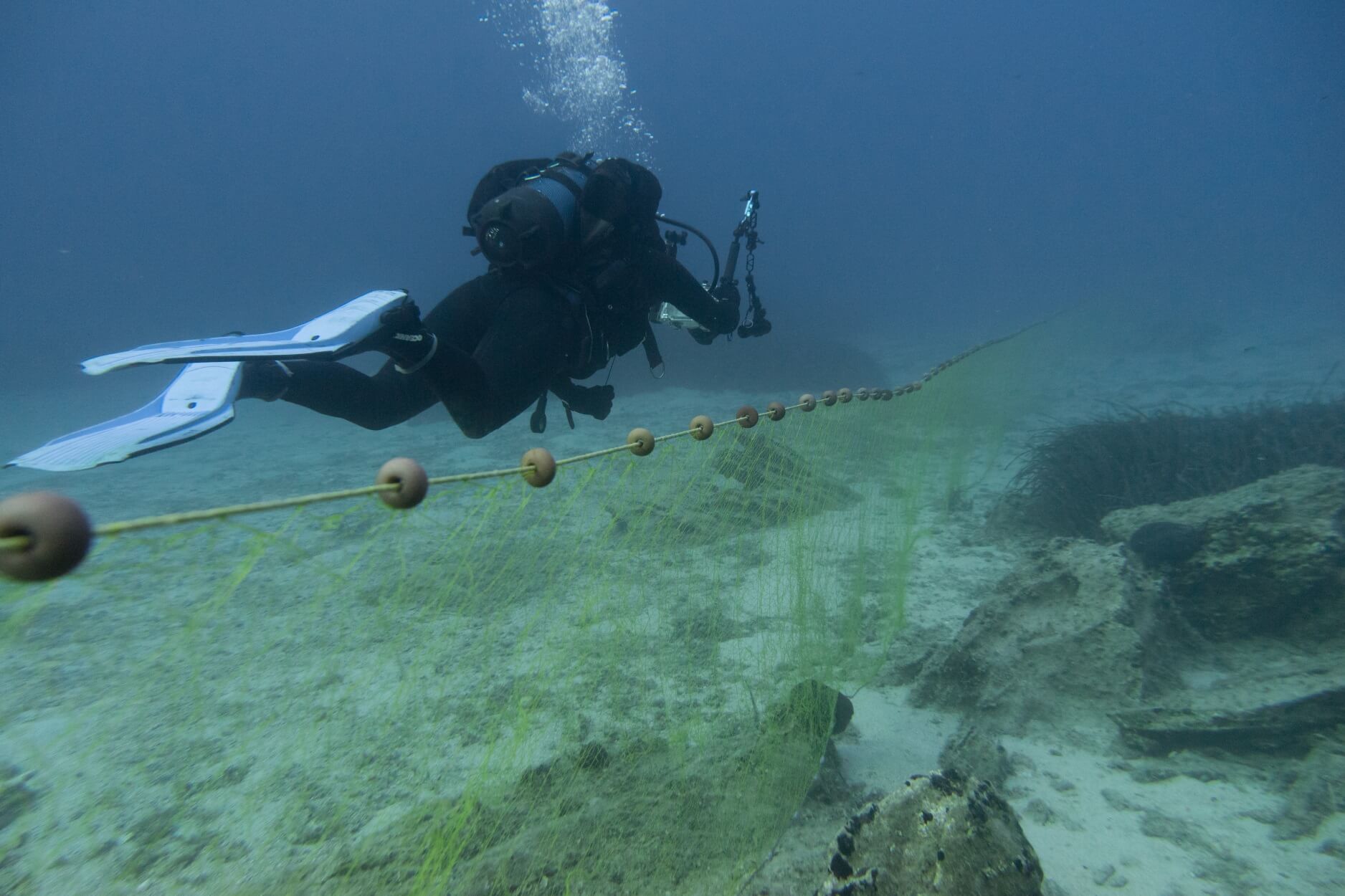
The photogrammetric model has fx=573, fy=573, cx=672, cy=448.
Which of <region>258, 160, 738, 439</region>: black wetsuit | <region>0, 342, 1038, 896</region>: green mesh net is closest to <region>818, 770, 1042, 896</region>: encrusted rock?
<region>0, 342, 1038, 896</region>: green mesh net

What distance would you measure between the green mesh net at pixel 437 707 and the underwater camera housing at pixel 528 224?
138 centimetres

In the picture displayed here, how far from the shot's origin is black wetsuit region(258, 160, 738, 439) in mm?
3064

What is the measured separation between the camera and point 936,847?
1.76 metres

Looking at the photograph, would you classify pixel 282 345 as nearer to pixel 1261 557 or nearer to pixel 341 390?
pixel 341 390

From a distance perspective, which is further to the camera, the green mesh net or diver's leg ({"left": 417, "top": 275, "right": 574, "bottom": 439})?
diver's leg ({"left": 417, "top": 275, "right": 574, "bottom": 439})

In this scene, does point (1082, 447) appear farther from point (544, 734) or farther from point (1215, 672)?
point (544, 734)

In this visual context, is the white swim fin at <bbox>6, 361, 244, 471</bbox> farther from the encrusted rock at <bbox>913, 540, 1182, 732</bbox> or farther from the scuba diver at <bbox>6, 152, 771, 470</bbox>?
→ the encrusted rock at <bbox>913, 540, 1182, 732</bbox>

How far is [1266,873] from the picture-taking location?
2328 millimetres

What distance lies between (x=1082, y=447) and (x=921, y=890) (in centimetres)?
642

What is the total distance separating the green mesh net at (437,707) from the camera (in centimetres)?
220

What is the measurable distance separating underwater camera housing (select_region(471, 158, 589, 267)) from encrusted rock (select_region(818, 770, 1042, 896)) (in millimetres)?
3097

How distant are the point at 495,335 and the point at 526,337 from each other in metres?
0.21

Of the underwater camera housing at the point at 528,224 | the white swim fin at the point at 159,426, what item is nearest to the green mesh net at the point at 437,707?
the white swim fin at the point at 159,426

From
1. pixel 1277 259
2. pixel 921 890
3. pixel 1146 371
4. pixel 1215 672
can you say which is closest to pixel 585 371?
pixel 921 890
